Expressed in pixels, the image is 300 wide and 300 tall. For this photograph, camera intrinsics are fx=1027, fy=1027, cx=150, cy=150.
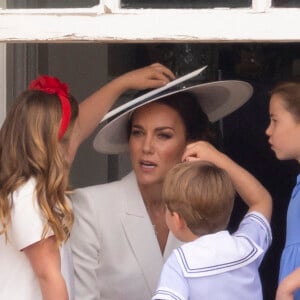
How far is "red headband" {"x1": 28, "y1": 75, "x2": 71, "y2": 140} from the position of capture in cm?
237

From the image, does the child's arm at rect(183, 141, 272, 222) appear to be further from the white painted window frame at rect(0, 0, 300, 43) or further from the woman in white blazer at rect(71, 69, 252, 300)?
the white painted window frame at rect(0, 0, 300, 43)

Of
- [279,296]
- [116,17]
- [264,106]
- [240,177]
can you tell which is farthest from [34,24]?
[264,106]

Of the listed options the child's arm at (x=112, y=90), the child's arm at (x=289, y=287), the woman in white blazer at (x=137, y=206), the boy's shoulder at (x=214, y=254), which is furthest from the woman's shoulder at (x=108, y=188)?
the child's arm at (x=289, y=287)

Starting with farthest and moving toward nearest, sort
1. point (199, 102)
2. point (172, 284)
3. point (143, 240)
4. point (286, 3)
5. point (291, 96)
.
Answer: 1. point (199, 102)
2. point (143, 240)
3. point (291, 96)
4. point (286, 3)
5. point (172, 284)

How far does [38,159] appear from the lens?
2.31m

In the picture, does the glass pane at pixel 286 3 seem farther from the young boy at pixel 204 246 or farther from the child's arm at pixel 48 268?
→ the child's arm at pixel 48 268

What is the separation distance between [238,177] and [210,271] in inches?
16.4

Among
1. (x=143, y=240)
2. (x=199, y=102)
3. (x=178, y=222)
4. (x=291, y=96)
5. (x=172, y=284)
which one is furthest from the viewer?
(x=199, y=102)

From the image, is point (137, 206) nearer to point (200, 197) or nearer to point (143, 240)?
point (143, 240)

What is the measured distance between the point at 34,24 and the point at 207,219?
622mm

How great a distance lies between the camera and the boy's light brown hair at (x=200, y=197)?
7.23ft

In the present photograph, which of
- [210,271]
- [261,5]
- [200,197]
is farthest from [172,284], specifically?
[261,5]

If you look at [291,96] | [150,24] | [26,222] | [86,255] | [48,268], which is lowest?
[86,255]

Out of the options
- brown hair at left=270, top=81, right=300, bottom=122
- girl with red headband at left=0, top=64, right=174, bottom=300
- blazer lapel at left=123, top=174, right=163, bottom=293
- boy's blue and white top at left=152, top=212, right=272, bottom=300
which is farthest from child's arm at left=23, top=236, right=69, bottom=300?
brown hair at left=270, top=81, right=300, bottom=122
